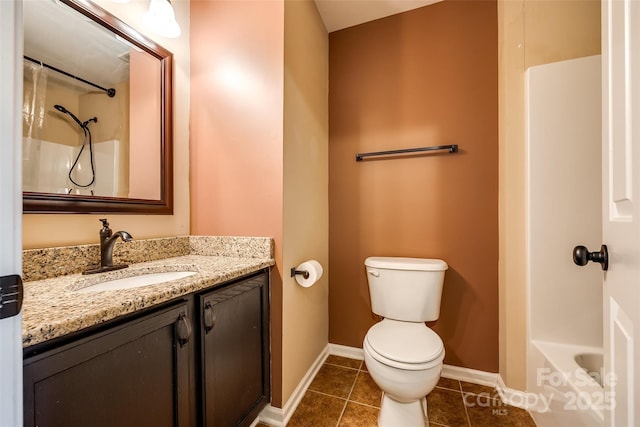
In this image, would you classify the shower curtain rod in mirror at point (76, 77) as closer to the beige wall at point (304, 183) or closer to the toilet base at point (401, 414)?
the beige wall at point (304, 183)

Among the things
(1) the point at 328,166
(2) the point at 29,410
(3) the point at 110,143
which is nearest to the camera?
(2) the point at 29,410

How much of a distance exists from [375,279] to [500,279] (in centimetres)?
74

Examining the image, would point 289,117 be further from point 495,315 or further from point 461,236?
point 495,315

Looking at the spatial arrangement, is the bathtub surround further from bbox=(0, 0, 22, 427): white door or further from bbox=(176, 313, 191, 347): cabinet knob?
bbox=(0, 0, 22, 427): white door

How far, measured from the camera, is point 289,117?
4.51 ft

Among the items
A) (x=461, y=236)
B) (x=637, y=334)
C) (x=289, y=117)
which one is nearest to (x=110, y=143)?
(x=289, y=117)

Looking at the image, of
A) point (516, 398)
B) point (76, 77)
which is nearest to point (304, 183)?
point (76, 77)

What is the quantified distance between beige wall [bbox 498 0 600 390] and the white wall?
0.18ft

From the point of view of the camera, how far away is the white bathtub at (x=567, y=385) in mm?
965

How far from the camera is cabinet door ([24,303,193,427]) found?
0.54 meters

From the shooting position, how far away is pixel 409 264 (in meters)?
1.54

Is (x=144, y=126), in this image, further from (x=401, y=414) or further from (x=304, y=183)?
(x=401, y=414)

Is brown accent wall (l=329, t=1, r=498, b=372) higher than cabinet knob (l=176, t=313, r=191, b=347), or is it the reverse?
brown accent wall (l=329, t=1, r=498, b=372)

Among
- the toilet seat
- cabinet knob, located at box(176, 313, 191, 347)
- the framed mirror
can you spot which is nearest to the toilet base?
the toilet seat
